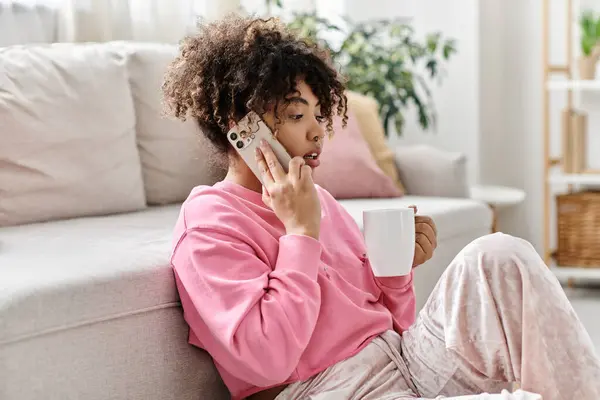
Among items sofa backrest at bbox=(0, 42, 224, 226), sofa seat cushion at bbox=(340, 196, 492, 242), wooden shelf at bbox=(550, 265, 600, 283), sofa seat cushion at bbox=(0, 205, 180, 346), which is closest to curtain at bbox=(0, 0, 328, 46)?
sofa backrest at bbox=(0, 42, 224, 226)

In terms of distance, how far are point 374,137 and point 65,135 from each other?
102 cm

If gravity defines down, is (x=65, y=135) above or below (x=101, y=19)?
below

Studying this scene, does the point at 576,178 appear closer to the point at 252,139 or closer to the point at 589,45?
the point at 589,45

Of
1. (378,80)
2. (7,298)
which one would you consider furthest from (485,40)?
(7,298)

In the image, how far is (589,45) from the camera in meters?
3.22

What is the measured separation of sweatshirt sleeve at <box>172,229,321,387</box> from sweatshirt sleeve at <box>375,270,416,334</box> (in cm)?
24

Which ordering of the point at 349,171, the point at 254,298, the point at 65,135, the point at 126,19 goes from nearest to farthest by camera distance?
the point at 254,298 < the point at 65,135 < the point at 349,171 < the point at 126,19

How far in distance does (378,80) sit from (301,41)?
1.78 meters

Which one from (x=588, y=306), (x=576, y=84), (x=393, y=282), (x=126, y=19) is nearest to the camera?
(x=393, y=282)

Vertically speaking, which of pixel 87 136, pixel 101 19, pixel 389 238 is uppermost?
pixel 101 19

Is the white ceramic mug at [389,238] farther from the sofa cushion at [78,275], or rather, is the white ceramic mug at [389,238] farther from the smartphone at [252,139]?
the sofa cushion at [78,275]

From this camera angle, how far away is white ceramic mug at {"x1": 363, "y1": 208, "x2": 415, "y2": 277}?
121 centimetres

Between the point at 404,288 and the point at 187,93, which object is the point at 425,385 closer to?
the point at 404,288

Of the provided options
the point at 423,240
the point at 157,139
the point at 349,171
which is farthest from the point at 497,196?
the point at 423,240
